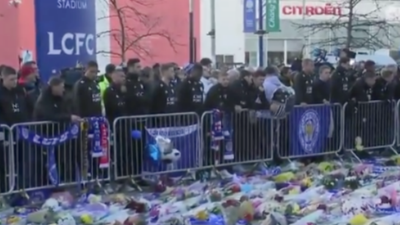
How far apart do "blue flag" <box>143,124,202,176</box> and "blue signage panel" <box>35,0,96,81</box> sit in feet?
5.30

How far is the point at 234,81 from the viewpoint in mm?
13359

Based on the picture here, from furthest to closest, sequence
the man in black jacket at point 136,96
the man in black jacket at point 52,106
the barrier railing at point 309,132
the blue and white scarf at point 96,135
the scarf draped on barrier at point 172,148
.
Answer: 1. the barrier railing at point 309,132
2. the man in black jacket at point 136,96
3. the scarf draped on barrier at point 172,148
4. the blue and white scarf at point 96,135
5. the man in black jacket at point 52,106

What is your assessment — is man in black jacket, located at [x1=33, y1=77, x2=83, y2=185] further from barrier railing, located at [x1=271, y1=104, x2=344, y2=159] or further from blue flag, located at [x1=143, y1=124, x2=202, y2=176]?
barrier railing, located at [x1=271, y1=104, x2=344, y2=159]

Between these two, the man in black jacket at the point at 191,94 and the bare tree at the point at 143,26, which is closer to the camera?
the man in black jacket at the point at 191,94

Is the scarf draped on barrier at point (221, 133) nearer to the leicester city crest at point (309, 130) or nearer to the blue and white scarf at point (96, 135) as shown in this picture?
the leicester city crest at point (309, 130)

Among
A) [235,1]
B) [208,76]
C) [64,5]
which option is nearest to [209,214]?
[64,5]

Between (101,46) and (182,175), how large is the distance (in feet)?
87.8

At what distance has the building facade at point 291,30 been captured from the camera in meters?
43.7

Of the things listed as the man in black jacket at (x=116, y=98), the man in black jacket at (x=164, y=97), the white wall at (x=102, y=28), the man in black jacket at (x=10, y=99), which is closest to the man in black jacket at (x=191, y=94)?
the man in black jacket at (x=164, y=97)

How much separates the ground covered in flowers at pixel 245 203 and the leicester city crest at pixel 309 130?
1286 mm

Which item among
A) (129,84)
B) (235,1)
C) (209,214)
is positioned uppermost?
(235,1)

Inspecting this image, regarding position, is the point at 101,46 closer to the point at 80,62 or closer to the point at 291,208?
the point at 80,62

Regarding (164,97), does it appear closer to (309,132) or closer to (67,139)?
(67,139)

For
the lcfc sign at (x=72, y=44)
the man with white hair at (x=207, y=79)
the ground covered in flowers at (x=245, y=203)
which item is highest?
the lcfc sign at (x=72, y=44)
